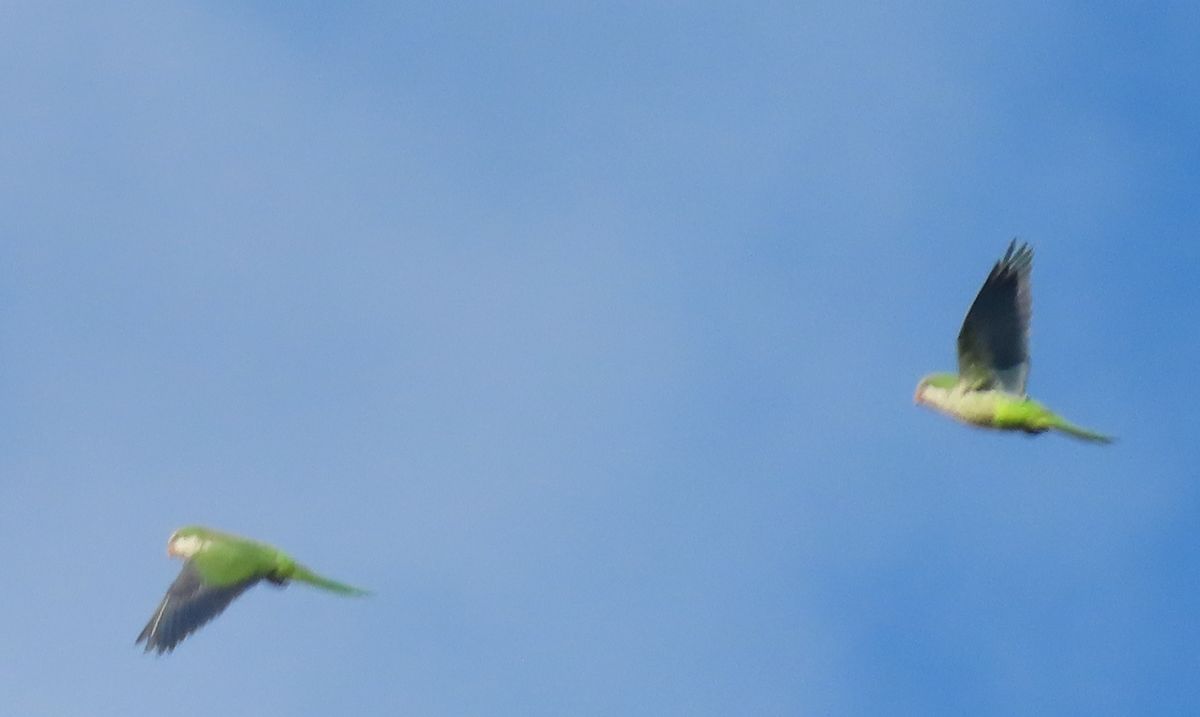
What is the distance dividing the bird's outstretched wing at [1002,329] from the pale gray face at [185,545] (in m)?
10.4

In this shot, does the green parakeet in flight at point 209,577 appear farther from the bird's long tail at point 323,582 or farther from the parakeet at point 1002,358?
the parakeet at point 1002,358

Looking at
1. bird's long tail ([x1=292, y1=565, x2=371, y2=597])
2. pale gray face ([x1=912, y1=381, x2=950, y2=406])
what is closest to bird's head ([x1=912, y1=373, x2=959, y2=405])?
pale gray face ([x1=912, y1=381, x2=950, y2=406])

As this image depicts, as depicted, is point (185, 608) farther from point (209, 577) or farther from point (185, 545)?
point (185, 545)

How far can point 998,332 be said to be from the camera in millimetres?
19062

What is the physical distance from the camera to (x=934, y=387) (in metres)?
20.1

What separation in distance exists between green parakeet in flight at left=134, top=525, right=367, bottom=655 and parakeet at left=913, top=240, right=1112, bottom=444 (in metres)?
8.50

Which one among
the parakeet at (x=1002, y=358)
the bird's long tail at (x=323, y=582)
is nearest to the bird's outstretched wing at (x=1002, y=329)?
the parakeet at (x=1002, y=358)

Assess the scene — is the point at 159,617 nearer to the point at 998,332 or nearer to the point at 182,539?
the point at 182,539

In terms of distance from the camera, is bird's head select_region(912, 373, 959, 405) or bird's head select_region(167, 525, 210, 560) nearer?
bird's head select_region(912, 373, 959, 405)

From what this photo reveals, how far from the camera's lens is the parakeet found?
61.6ft

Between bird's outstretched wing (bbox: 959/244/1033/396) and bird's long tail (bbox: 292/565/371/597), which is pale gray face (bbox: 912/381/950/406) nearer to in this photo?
bird's outstretched wing (bbox: 959/244/1033/396)

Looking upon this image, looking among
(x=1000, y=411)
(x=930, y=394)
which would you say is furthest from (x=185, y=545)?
(x=1000, y=411)

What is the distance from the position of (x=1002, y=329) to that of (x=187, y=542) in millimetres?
11239

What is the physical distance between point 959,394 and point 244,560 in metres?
9.57
